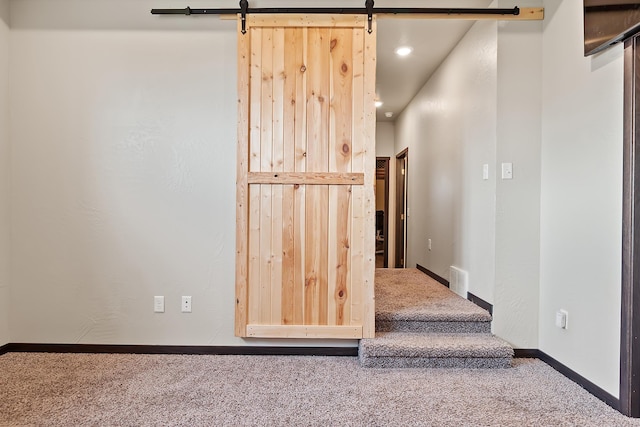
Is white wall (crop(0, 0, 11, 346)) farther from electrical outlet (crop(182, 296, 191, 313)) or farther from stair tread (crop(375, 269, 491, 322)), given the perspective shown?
stair tread (crop(375, 269, 491, 322))

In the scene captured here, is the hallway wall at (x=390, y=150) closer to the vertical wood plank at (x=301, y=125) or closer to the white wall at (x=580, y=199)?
the white wall at (x=580, y=199)

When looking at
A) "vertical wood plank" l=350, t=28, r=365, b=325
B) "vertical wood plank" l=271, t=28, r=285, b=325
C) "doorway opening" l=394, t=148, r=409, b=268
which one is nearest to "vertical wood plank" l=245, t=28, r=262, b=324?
"vertical wood plank" l=271, t=28, r=285, b=325

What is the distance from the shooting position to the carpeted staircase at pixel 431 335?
2541 mm

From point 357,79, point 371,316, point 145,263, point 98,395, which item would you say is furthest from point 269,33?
point 98,395

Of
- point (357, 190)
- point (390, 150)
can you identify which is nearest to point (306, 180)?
point (357, 190)

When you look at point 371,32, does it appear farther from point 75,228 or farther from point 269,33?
point 75,228

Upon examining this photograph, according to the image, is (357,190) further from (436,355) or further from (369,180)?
(436,355)

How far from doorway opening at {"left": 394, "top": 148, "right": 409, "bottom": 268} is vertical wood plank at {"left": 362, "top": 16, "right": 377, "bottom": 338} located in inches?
143

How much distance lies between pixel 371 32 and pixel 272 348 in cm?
243

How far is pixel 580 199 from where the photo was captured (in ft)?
7.61

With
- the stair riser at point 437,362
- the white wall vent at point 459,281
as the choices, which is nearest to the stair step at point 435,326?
the stair riser at point 437,362

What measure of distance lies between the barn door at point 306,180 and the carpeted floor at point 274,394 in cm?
35

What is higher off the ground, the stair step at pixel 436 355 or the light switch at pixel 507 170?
the light switch at pixel 507 170

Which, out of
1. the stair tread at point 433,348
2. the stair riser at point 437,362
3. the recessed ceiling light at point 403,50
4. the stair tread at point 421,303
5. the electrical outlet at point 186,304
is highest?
the recessed ceiling light at point 403,50
